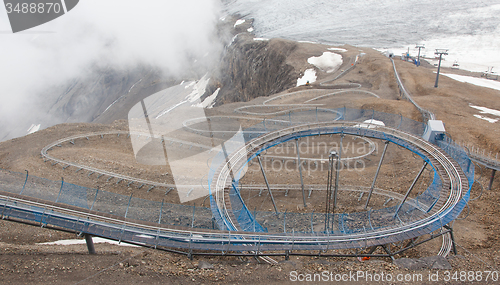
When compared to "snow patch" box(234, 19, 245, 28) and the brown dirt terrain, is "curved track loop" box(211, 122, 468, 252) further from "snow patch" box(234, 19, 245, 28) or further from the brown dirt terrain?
"snow patch" box(234, 19, 245, 28)

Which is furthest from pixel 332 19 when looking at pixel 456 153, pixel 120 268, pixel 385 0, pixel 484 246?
pixel 120 268

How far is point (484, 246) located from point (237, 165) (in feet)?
57.8

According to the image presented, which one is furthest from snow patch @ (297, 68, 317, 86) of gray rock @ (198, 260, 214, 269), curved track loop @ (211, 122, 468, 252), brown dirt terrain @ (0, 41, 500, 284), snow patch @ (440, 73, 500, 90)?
gray rock @ (198, 260, 214, 269)

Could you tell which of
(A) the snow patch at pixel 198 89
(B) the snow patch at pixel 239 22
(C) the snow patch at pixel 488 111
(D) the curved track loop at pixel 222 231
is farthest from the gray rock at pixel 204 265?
(B) the snow patch at pixel 239 22

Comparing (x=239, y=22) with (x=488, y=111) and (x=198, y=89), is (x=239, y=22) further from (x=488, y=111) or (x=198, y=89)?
(x=488, y=111)

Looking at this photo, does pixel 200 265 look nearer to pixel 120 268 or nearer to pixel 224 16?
pixel 120 268

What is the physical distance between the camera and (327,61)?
76.6m

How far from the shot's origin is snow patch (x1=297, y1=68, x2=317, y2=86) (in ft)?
230

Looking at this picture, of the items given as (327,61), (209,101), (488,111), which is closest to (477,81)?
(488,111)

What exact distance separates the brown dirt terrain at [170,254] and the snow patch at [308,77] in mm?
23864

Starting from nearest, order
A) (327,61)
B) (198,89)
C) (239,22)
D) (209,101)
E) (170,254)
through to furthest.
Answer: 1. (170,254)
2. (327,61)
3. (209,101)
4. (198,89)
5. (239,22)

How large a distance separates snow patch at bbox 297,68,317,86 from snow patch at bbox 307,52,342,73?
3071 mm

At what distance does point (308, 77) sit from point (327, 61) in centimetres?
893

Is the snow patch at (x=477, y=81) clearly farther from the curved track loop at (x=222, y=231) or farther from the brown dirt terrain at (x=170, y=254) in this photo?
the curved track loop at (x=222, y=231)
